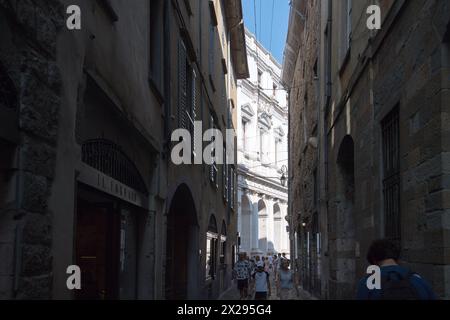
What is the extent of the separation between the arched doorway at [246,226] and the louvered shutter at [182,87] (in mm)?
26732

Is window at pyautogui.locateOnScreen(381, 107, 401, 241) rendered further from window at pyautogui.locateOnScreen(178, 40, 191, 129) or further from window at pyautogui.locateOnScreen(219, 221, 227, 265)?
window at pyautogui.locateOnScreen(219, 221, 227, 265)

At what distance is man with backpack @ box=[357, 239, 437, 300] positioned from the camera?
4.44 meters

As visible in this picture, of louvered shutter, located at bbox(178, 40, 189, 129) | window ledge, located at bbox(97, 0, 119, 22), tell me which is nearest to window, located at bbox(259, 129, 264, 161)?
louvered shutter, located at bbox(178, 40, 189, 129)

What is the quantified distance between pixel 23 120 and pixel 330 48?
1083 centimetres

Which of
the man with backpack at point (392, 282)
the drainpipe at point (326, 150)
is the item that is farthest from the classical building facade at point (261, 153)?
the man with backpack at point (392, 282)

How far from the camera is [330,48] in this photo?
14.5m

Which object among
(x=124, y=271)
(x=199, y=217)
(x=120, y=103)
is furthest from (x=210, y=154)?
(x=120, y=103)

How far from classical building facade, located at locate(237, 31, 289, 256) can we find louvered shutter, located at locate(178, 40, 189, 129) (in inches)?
A: 911

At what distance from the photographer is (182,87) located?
12.3 m

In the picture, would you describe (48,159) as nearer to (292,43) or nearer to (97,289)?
(97,289)

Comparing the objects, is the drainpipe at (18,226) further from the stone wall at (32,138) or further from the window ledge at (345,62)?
the window ledge at (345,62)

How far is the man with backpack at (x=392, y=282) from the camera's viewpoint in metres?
4.44

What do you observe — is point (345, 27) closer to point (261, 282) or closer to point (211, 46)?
point (261, 282)

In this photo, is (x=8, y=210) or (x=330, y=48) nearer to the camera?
(x=8, y=210)
